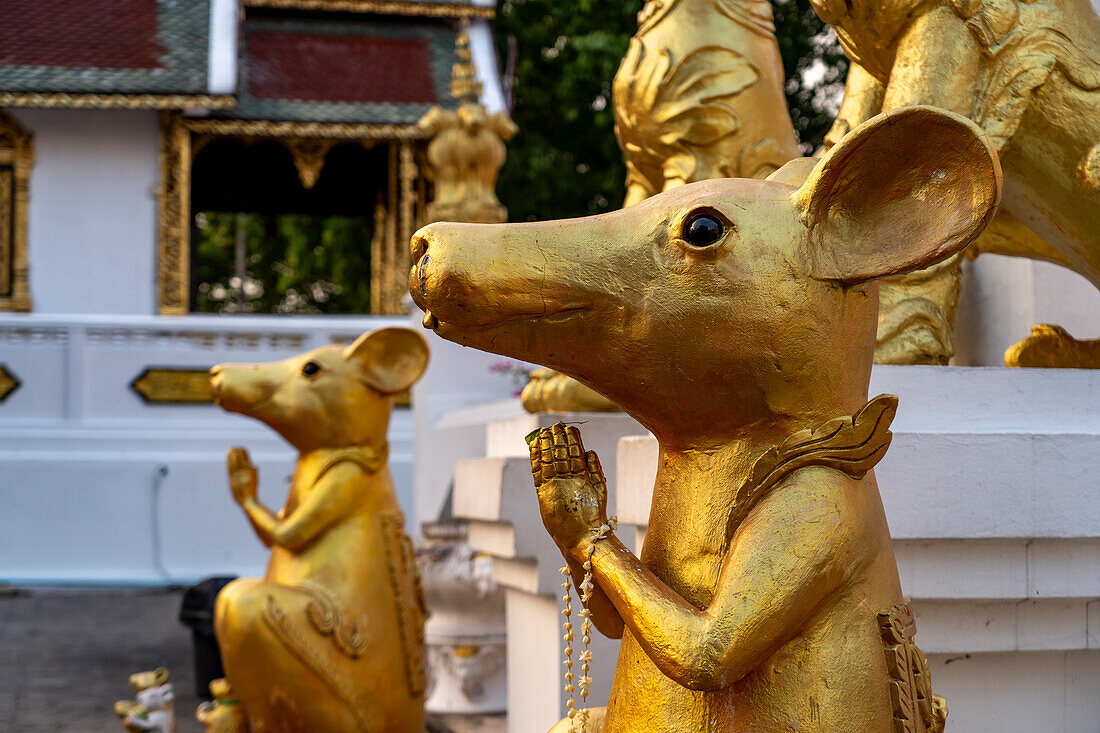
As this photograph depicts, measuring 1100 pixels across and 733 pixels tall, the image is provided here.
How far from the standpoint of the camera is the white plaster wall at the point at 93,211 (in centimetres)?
1095

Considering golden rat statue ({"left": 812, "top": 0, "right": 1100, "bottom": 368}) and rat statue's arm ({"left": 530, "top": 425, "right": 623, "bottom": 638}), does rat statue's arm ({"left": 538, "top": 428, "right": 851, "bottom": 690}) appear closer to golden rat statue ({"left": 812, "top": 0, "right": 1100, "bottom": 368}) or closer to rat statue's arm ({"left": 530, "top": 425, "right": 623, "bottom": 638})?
rat statue's arm ({"left": 530, "top": 425, "right": 623, "bottom": 638})

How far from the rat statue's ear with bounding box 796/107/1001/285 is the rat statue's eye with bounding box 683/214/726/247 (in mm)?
94

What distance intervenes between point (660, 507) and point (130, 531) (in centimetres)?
953

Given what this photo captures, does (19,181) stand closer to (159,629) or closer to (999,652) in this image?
(159,629)

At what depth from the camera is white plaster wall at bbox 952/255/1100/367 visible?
2.81 meters

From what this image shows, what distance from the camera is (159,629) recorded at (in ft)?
25.0

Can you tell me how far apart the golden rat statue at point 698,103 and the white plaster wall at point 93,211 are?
8.98 m

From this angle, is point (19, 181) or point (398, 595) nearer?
point (398, 595)

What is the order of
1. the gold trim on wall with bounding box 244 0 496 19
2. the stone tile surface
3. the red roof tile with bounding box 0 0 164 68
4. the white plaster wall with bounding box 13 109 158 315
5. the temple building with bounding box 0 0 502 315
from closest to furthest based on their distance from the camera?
the stone tile surface → the temple building with bounding box 0 0 502 315 → the red roof tile with bounding box 0 0 164 68 → the white plaster wall with bounding box 13 109 158 315 → the gold trim on wall with bounding box 244 0 496 19

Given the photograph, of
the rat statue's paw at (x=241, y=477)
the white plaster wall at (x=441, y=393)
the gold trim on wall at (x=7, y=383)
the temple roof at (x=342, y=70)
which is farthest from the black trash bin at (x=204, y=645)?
the temple roof at (x=342, y=70)

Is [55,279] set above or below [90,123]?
below

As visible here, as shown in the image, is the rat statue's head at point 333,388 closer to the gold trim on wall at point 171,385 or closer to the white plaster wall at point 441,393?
the white plaster wall at point 441,393

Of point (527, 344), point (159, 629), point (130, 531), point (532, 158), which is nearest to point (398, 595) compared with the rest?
point (527, 344)

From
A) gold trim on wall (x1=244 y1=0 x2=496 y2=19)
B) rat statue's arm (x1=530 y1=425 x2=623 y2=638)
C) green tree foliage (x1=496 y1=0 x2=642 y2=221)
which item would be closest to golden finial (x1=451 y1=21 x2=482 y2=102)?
rat statue's arm (x1=530 y1=425 x2=623 y2=638)
